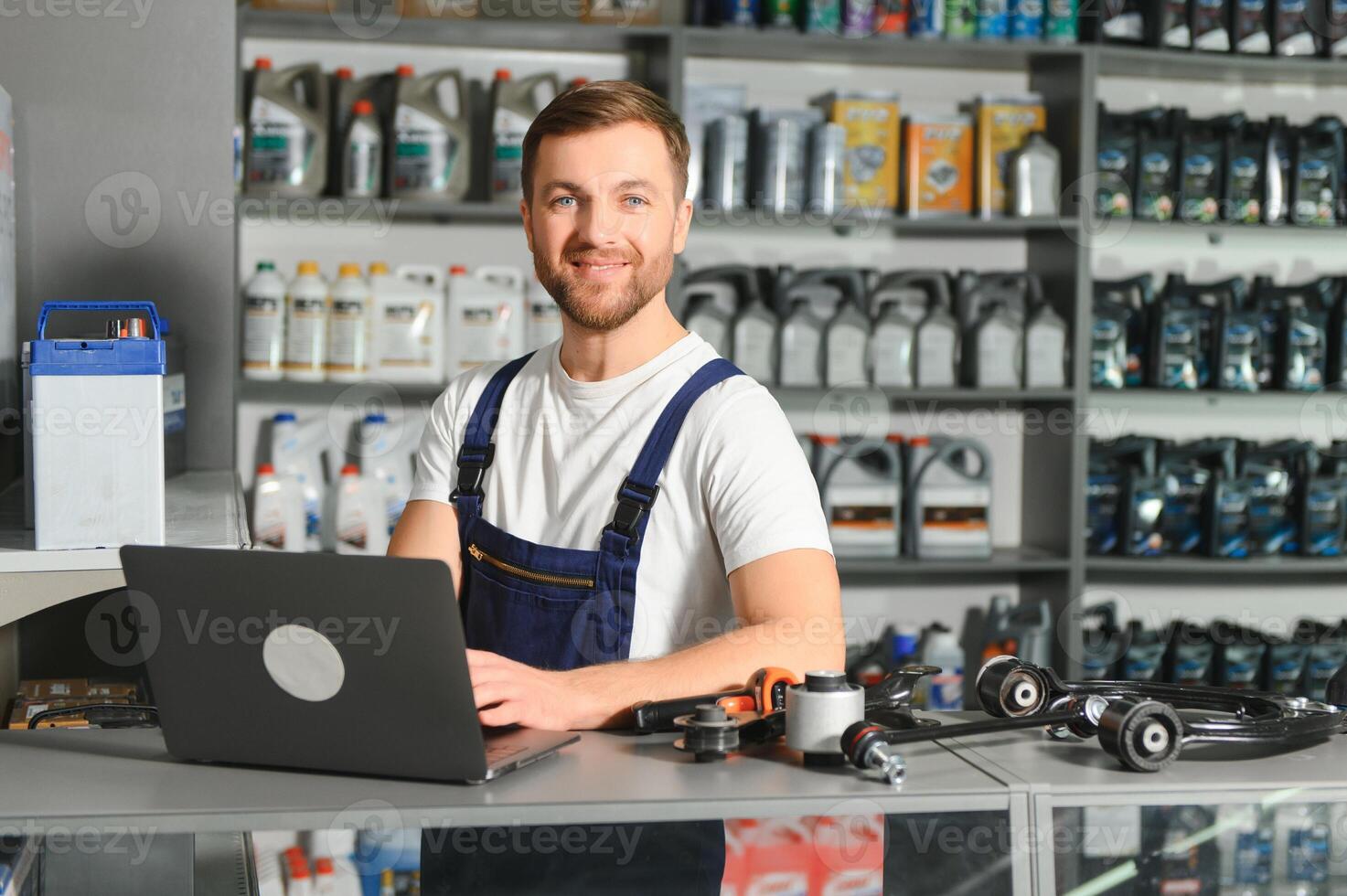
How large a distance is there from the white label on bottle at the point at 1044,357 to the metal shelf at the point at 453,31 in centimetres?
137

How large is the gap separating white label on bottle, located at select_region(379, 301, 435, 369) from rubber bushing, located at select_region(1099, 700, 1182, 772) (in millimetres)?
2728

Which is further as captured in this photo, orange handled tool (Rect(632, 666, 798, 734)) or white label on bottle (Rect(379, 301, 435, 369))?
white label on bottle (Rect(379, 301, 435, 369))

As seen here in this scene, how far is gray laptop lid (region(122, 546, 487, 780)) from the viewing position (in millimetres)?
1045

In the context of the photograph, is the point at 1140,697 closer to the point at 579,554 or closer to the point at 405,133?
the point at 579,554

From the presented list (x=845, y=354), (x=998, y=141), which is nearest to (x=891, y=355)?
(x=845, y=354)

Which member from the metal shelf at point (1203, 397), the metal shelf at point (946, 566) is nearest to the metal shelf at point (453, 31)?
the metal shelf at point (946, 566)

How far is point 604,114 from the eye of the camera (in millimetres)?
1714

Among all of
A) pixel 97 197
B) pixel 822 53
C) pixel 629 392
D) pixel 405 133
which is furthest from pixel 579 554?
pixel 822 53

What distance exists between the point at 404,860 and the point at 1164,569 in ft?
11.5

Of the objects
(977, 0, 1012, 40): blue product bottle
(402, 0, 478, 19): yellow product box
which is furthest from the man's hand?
(977, 0, 1012, 40): blue product bottle

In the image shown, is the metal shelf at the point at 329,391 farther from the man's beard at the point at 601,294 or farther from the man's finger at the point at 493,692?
the man's finger at the point at 493,692

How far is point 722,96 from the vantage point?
378 cm

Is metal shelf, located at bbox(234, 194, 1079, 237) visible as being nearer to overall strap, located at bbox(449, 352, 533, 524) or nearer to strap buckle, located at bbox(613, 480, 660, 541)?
overall strap, located at bbox(449, 352, 533, 524)

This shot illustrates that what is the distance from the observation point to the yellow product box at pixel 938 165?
151 inches
